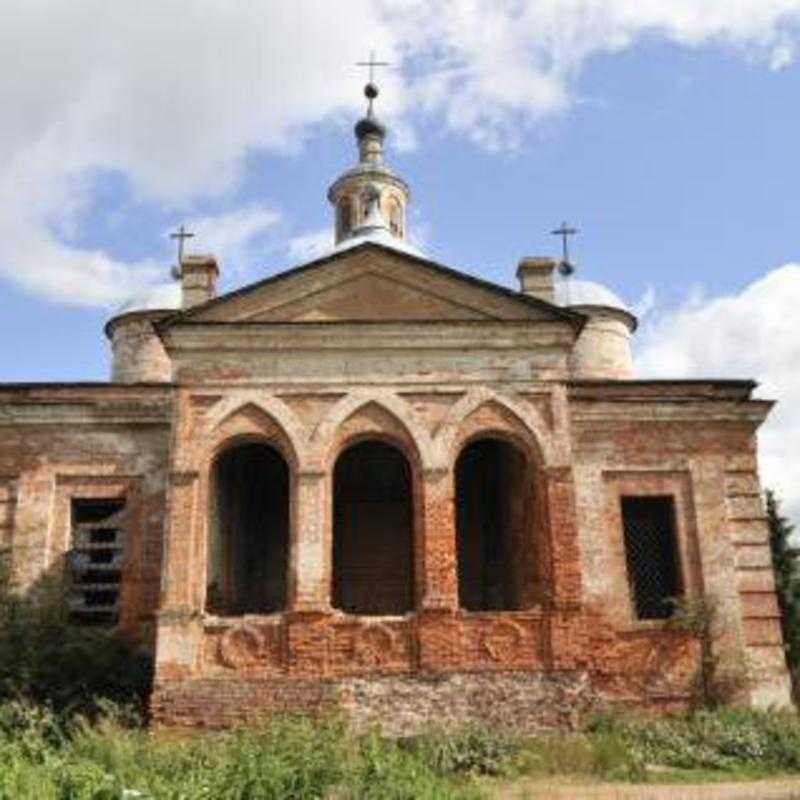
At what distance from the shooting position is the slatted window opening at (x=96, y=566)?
17000 millimetres

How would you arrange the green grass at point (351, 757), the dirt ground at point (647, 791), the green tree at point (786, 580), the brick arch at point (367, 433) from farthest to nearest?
the green tree at point (786, 580)
the brick arch at point (367, 433)
the dirt ground at point (647, 791)
the green grass at point (351, 757)

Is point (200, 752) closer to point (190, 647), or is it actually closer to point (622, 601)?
point (190, 647)

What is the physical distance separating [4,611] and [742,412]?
12.2 m

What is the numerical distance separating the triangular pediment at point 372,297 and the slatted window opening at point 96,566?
162 inches

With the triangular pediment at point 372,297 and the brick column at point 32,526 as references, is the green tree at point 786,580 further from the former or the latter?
the brick column at point 32,526

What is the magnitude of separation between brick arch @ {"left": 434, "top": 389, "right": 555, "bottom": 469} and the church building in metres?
0.03

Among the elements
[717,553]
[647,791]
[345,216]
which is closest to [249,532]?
[717,553]

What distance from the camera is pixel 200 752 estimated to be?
10.9 meters

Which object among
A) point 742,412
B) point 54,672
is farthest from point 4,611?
point 742,412

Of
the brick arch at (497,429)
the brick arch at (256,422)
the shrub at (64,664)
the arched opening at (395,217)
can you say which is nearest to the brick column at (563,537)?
the brick arch at (497,429)

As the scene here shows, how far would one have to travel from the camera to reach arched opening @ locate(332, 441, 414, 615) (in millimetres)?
17547

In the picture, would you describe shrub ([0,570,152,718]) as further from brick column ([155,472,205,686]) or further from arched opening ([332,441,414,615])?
arched opening ([332,441,414,615])

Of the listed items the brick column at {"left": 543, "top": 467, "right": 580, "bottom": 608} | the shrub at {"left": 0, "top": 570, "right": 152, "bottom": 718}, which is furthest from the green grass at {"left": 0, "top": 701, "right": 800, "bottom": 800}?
the brick column at {"left": 543, "top": 467, "right": 580, "bottom": 608}

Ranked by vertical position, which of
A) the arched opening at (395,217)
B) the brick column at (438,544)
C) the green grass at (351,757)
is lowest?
the green grass at (351,757)
